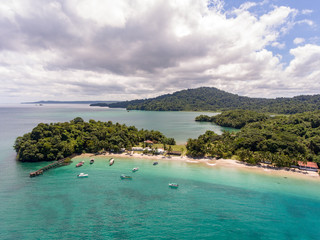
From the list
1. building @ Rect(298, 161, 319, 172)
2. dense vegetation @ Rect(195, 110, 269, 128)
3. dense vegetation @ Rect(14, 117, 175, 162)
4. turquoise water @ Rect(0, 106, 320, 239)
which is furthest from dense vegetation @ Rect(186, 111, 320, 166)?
dense vegetation @ Rect(195, 110, 269, 128)

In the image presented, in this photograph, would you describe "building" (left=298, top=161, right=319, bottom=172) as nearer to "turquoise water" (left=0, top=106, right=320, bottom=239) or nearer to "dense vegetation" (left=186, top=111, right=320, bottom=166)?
"dense vegetation" (left=186, top=111, right=320, bottom=166)

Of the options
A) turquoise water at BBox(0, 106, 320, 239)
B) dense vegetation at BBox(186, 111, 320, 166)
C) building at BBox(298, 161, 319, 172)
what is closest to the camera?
turquoise water at BBox(0, 106, 320, 239)

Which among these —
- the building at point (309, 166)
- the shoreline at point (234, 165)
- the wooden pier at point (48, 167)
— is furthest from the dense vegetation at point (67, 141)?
the building at point (309, 166)

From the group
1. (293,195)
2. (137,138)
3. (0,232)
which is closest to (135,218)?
(0,232)

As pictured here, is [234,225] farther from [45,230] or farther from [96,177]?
[96,177]

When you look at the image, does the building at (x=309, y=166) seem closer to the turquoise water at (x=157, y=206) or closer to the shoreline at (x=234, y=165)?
the shoreline at (x=234, y=165)

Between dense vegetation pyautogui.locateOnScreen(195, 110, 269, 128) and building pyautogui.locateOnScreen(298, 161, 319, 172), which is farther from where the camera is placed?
dense vegetation pyautogui.locateOnScreen(195, 110, 269, 128)
